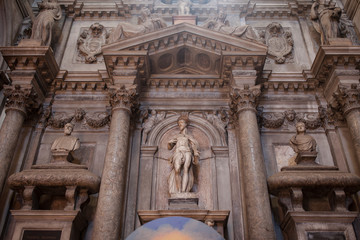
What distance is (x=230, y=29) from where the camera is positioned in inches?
458

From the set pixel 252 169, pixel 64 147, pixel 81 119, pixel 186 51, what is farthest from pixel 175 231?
pixel 186 51

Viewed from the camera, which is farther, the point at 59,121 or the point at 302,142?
the point at 59,121

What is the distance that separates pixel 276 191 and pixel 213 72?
4.56 m

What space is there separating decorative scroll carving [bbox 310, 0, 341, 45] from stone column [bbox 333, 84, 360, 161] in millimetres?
2007

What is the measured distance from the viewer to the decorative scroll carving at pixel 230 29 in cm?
1139

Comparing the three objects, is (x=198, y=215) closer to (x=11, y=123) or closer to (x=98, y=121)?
(x=98, y=121)

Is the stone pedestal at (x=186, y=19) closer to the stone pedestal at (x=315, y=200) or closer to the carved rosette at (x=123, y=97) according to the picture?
the carved rosette at (x=123, y=97)

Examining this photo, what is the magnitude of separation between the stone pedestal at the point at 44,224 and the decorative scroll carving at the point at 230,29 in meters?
7.34

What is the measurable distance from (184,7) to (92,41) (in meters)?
3.84

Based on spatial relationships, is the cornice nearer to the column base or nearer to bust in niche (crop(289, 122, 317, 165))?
bust in niche (crop(289, 122, 317, 165))

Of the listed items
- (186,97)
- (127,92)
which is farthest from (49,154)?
(186,97)

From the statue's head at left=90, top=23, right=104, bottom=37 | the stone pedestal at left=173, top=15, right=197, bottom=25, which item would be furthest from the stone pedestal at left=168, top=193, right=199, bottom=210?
the statue's head at left=90, top=23, right=104, bottom=37

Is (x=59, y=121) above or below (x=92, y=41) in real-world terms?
below

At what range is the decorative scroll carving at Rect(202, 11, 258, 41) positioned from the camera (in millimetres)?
11391
